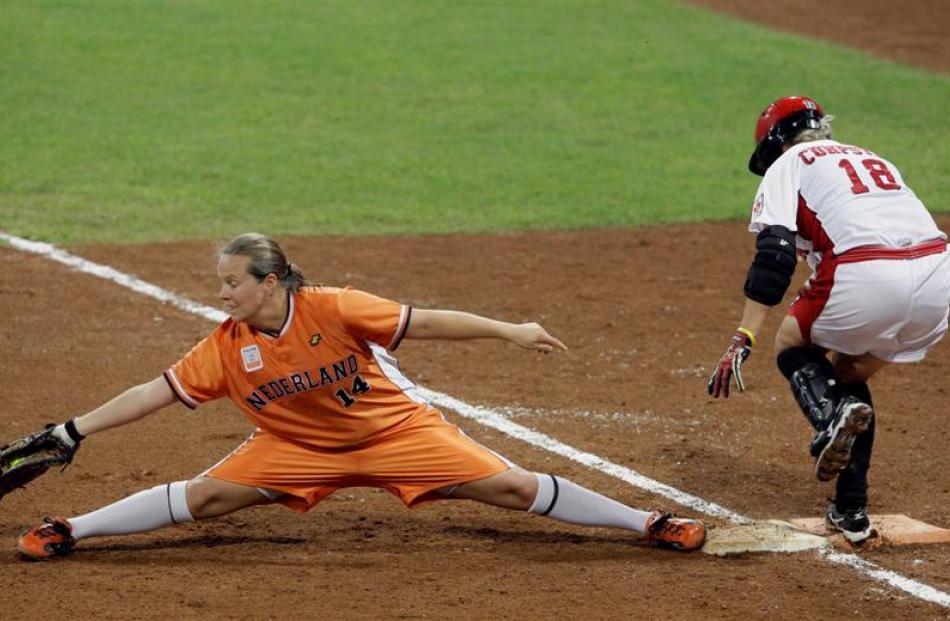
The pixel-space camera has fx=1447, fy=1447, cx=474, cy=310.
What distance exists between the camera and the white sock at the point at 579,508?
5.75 meters

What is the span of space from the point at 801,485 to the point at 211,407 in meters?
3.14

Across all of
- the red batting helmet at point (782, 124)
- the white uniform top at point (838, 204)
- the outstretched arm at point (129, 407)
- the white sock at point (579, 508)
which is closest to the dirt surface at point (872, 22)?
the red batting helmet at point (782, 124)

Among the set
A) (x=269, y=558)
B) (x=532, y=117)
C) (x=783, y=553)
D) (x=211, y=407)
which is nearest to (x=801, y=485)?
(x=783, y=553)

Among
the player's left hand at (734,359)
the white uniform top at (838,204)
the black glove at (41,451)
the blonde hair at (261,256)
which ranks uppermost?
the blonde hair at (261,256)

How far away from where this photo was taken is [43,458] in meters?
5.63

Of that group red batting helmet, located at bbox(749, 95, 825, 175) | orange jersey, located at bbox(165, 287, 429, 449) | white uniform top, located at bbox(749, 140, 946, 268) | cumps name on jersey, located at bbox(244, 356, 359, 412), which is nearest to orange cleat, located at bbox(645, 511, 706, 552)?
orange jersey, located at bbox(165, 287, 429, 449)

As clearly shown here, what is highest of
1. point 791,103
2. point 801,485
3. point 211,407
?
point 791,103

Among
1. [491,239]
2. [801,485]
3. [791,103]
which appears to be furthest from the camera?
[491,239]

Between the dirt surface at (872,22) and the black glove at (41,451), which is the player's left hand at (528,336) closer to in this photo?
the black glove at (41,451)

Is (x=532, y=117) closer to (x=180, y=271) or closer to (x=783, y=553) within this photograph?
(x=180, y=271)

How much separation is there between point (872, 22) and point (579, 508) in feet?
53.5

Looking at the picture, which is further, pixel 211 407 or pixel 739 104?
pixel 739 104

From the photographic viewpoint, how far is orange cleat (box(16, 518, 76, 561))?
222 inches

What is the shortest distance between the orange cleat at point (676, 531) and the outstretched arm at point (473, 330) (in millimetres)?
882
